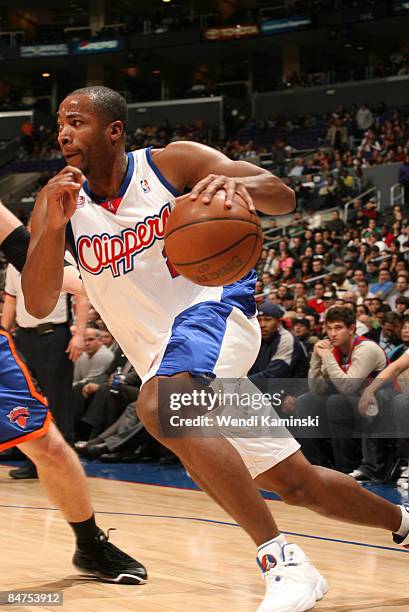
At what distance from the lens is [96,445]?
8273mm

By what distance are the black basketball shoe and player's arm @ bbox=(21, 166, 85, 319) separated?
1092 mm

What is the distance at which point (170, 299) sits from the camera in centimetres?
308

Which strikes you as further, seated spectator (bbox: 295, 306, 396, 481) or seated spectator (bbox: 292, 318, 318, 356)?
seated spectator (bbox: 292, 318, 318, 356)

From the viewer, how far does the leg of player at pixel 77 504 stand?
335cm

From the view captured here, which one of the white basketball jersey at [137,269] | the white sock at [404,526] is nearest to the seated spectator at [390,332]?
the white sock at [404,526]

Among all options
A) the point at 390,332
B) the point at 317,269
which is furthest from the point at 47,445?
the point at 317,269

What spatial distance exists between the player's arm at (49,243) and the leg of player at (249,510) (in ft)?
1.71

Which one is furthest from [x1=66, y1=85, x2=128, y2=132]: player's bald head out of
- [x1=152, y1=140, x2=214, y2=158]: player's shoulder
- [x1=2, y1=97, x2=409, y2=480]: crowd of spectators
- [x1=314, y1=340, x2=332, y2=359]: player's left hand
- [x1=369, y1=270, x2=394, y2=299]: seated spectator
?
[x1=369, y1=270, x2=394, y2=299]: seated spectator

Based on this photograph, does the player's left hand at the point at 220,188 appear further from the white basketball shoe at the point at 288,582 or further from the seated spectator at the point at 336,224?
the seated spectator at the point at 336,224

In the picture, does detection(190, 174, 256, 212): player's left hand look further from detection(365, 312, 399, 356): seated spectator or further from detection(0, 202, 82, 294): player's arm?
detection(365, 312, 399, 356): seated spectator

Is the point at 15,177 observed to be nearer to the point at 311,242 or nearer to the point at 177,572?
the point at 311,242

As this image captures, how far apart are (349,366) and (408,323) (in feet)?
2.34

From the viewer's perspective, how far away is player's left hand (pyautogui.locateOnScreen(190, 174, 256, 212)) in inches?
101

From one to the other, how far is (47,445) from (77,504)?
0.31 m
